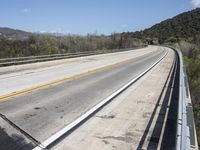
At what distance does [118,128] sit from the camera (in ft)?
24.6

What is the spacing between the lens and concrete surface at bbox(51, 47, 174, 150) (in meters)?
6.33

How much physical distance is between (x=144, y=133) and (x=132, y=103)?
11.0 feet

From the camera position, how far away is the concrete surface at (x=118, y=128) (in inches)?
249

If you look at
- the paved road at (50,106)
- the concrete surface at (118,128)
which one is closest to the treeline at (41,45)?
the paved road at (50,106)

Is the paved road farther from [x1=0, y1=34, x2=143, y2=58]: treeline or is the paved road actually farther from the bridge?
[x1=0, y1=34, x2=143, y2=58]: treeline

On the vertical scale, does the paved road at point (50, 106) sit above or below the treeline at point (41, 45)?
below

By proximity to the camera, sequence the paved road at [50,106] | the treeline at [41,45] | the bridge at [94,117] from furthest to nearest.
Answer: the treeline at [41,45] < the paved road at [50,106] < the bridge at [94,117]

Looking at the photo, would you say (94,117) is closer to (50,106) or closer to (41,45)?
(50,106)

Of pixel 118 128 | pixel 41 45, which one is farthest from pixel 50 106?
pixel 41 45

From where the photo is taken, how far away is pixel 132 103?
10508mm

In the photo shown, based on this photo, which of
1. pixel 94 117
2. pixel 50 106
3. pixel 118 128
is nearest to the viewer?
pixel 118 128

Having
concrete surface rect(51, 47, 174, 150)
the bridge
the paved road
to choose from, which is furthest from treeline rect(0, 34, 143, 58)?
concrete surface rect(51, 47, 174, 150)

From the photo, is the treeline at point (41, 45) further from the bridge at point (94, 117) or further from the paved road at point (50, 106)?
the bridge at point (94, 117)

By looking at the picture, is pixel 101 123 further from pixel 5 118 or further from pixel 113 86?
pixel 113 86
